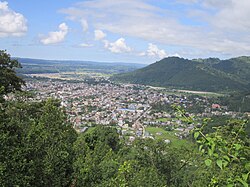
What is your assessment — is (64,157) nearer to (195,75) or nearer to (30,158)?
(30,158)

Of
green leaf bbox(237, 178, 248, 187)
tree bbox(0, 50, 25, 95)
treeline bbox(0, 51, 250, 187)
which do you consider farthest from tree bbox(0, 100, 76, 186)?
tree bbox(0, 50, 25, 95)

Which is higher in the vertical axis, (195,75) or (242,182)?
(195,75)

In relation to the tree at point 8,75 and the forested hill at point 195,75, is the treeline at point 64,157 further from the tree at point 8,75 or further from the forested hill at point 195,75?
the forested hill at point 195,75

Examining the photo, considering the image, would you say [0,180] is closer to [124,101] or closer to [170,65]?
[124,101]

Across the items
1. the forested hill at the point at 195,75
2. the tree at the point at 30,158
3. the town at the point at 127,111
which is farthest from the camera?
the forested hill at the point at 195,75

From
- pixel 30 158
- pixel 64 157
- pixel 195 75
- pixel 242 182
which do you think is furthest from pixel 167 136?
pixel 195 75

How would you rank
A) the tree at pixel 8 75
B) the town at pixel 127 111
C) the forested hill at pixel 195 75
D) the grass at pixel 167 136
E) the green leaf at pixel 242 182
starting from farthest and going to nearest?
the forested hill at pixel 195 75 → the town at pixel 127 111 → the grass at pixel 167 136 → the tree at pixel 8 75 → the green leaf at pixel 242 182

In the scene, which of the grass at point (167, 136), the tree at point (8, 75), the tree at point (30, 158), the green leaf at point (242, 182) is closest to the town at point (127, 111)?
the grass at point (167, 136)

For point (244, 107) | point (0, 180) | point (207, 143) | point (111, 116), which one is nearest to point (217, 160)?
point (207, 143)

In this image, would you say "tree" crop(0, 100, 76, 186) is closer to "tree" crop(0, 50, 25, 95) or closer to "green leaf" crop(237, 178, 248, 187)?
"green leaf" crop(237, 178, 248, 187)
